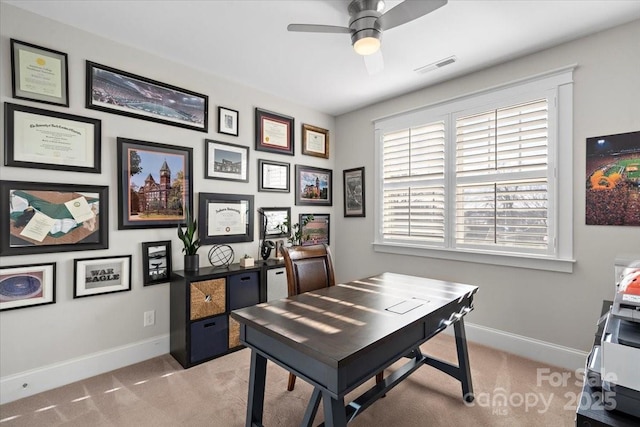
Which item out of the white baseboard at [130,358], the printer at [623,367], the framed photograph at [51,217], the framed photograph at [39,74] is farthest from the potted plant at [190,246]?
the printer at [623,367]

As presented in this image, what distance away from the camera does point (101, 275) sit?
250 cm

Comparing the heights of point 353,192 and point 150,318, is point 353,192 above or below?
above

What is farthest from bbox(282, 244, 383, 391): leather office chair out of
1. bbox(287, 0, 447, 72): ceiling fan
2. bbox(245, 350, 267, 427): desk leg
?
bbox(287, 0, 447, 72): ceiling fan

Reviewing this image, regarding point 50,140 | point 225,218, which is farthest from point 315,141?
point 50,140

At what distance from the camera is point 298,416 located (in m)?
1.97

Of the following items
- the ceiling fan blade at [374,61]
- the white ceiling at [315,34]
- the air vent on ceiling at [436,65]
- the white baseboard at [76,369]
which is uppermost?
the white ceiling at [315,34]

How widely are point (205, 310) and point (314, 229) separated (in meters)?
1.89

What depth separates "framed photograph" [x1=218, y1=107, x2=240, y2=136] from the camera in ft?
10.6

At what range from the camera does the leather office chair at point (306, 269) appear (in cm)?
214

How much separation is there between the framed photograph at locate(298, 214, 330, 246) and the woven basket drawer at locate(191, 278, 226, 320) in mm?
1363

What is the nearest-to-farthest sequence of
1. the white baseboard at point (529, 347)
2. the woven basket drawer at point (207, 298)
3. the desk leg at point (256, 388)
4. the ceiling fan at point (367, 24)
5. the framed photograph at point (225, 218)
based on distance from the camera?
the desk leg at point (256, 388), the ceiling fan at point (367, 24), the white baseboard at point (529, 347), the woven basket drawer at point (207, 298), the framed photograph at point (225, 218)

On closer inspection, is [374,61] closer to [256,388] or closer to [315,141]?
[315,141]

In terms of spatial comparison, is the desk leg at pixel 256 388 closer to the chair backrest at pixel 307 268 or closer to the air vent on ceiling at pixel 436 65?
the chair backrest at pixel 307 268

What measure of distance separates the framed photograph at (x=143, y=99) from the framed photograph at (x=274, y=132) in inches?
24.8
